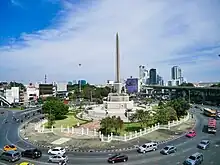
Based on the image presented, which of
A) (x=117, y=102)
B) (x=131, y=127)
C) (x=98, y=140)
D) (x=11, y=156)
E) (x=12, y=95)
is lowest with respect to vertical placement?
(x=98, y=140)

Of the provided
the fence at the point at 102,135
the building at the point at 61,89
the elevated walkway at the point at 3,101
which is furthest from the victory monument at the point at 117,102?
the building at the point at 61,89

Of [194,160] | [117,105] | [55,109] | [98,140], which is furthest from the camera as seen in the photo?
[117,105]

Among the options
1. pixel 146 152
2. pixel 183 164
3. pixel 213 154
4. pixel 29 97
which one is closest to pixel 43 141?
pixel 146 152

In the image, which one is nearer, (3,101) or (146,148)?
(146,148)

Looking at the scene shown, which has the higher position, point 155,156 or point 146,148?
point 146,148

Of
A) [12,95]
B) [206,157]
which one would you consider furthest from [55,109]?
[12,95]

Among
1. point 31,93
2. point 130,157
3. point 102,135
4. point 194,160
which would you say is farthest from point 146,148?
point 31,93

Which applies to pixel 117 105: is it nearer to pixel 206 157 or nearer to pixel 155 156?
pixel 155 156

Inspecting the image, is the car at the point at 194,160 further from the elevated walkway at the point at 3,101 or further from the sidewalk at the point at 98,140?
the elevated walkway at the point at 3,101

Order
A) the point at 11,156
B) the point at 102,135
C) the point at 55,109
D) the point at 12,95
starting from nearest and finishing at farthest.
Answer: the point at 11,156 < the point at 102,135 < the point at 55,109 < the point at 12,95

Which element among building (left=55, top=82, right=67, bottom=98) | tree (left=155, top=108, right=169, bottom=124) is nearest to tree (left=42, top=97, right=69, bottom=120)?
tree (left=155, top=108, right=169, bottom=124)

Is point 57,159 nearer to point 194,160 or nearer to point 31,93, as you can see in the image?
point 194,160
